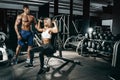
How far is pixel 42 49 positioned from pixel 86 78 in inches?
52.3

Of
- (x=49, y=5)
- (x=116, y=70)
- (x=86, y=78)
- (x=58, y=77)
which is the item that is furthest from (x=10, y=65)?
(x=49, y=5)

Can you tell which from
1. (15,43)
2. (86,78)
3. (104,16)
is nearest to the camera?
(86,78)

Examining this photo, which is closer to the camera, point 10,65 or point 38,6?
point 10,65

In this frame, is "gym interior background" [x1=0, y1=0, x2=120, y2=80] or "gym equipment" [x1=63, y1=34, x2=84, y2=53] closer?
"gym interior background" [x1=0, y1=0, x2=120, y2=80]

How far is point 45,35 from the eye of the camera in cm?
483

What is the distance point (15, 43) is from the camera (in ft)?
35.0

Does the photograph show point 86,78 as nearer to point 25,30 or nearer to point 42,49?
Result: point 42,49

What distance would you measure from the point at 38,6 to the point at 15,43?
5434mm

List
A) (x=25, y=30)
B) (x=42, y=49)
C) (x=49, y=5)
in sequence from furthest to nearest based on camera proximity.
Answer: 1. (x=49, y=5)
2. (x=25, y=30)
3. (x=42, y=49)

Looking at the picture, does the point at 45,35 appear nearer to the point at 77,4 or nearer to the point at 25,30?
the point at 25,30

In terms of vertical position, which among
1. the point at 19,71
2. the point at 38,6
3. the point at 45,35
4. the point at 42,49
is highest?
the point at 38,6

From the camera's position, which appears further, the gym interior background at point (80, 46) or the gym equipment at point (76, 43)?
the gym equipment at point (76, 43)

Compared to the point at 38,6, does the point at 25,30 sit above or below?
below

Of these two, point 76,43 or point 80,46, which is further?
point 76,43
